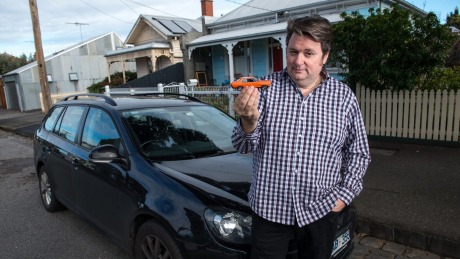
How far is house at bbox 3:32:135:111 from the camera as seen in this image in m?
23.6

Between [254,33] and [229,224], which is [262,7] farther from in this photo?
[229,224]

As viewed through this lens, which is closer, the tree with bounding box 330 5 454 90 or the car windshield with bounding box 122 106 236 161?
the car windshield with bounding box 122 106 236 161

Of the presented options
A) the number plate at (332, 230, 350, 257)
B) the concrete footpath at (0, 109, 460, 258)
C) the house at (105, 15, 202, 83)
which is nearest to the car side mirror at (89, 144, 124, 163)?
the number plate at (332, 230, 350, 257)

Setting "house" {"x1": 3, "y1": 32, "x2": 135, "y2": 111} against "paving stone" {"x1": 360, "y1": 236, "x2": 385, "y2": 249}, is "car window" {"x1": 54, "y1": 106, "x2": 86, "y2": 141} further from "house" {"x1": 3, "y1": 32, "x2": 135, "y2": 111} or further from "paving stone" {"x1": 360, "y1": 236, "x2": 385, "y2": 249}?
"house" {"x1": 3, "y1": 32, "x2": 135, "y2": 111}

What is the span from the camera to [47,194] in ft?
15.4

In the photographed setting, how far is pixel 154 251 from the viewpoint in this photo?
2645mm

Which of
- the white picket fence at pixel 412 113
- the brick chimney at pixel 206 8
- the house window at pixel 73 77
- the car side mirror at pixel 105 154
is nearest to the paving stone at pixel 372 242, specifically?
the car side mirror at pixel 105 154

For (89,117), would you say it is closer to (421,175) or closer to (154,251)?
(154,251)

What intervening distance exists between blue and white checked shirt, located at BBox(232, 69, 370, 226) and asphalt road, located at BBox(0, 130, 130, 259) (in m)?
2.27

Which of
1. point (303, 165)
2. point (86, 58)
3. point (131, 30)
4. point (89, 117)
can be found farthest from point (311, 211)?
point (86, 58)

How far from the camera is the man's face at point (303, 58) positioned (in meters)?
1.69

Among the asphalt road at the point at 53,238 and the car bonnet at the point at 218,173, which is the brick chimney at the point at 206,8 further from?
the car bonnet at the point at 218,173

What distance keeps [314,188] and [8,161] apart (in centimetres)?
860

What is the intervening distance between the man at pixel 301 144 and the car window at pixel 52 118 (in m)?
3.65
